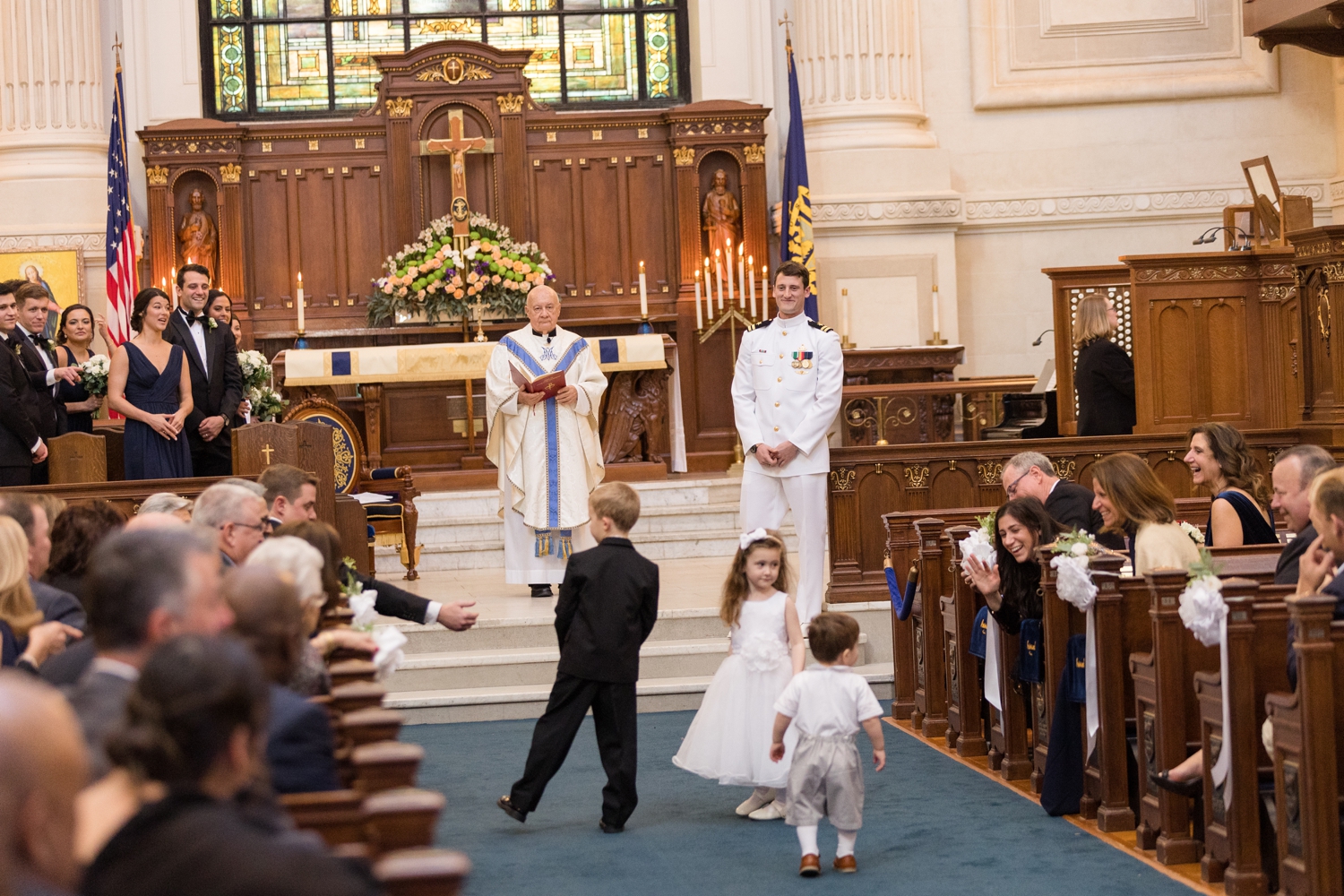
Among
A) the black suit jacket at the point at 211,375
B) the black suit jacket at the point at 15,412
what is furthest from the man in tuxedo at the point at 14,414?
the black suit jacket at the point at 211,375

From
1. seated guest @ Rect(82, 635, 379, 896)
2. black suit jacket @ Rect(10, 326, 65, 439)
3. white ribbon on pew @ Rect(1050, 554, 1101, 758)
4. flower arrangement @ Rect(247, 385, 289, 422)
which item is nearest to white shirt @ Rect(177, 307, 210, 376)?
flower arrangement @ Rect(247, 385, 289, 422)

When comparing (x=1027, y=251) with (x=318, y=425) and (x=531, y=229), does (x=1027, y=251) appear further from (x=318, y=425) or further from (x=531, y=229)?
(x=318, y=425)

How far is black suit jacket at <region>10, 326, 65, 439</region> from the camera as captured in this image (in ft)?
27.5

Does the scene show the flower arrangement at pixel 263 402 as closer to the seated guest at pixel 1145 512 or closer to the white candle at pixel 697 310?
the white candle at pixel 697 310

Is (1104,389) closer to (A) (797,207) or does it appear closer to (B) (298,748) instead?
(A) (797,207)

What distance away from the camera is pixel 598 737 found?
6.03m

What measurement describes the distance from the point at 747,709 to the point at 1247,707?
1.82 metres

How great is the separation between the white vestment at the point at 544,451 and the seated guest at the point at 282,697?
621 centimetres

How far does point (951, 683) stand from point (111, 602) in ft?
17.4

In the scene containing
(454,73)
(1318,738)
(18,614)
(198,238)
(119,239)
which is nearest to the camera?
(18,614)

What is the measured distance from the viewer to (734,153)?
13984 millimetres

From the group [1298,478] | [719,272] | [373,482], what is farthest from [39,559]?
[719,272]

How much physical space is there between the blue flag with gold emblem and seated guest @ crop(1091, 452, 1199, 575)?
6.89 meters

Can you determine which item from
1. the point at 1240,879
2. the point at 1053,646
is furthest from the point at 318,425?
the point at 1240,879
